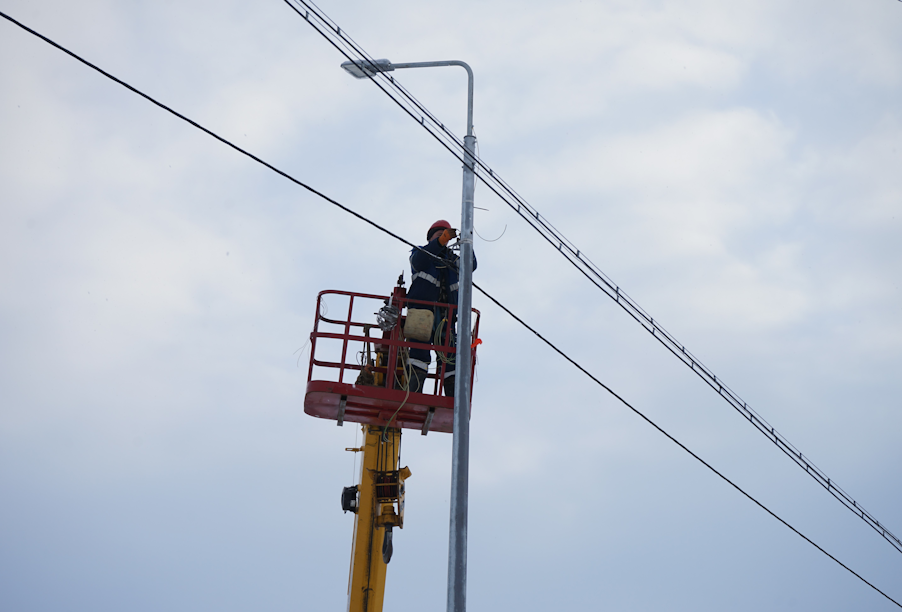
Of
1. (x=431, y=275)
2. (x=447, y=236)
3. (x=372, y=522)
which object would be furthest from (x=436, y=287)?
(x=372, y=522)

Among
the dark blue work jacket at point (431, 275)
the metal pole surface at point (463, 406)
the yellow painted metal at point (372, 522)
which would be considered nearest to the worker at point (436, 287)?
the dark blue work jacket at point (431, 275)

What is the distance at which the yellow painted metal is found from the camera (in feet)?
41.5

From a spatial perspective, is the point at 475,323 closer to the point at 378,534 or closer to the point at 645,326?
the point at 645,326

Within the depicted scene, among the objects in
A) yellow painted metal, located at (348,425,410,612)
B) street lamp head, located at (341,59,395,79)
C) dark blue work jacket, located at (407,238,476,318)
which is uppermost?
street lamp head, located at (341,59,395,79)

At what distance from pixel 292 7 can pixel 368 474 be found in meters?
6.68

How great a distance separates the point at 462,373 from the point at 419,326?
288 centimetres

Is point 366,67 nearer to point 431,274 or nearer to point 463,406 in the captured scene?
point 431,274

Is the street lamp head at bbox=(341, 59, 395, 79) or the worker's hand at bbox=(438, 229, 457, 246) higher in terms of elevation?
the street lamp head at bbox=(341, 59, 395, 79)

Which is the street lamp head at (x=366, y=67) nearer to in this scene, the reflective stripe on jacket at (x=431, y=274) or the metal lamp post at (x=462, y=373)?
the metal lamp post at (x=462, y=373)

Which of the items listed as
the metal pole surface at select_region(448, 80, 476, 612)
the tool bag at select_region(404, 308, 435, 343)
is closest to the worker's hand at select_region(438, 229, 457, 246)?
the tool bag at select_region(404, 308, 435, 343)

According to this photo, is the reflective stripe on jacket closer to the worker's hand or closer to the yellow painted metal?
the worker's hand

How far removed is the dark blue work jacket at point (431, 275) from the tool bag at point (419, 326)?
515 mm

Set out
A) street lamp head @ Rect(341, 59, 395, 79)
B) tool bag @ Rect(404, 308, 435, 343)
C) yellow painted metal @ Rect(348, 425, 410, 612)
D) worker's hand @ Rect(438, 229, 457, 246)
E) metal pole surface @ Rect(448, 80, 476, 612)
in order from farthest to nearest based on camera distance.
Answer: yellow painted metal @ Rect(348, 425, 410, 612) → tool bag @ Rect(404, 308, 435, 343) → worker's hand @ Rect(438, 229, 457, 246) → street lamp head @ Rect(341, 59, 395, 79) → metal pole surface @ Rect(448, 80, 476, 612)

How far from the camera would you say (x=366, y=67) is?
34.0ft
